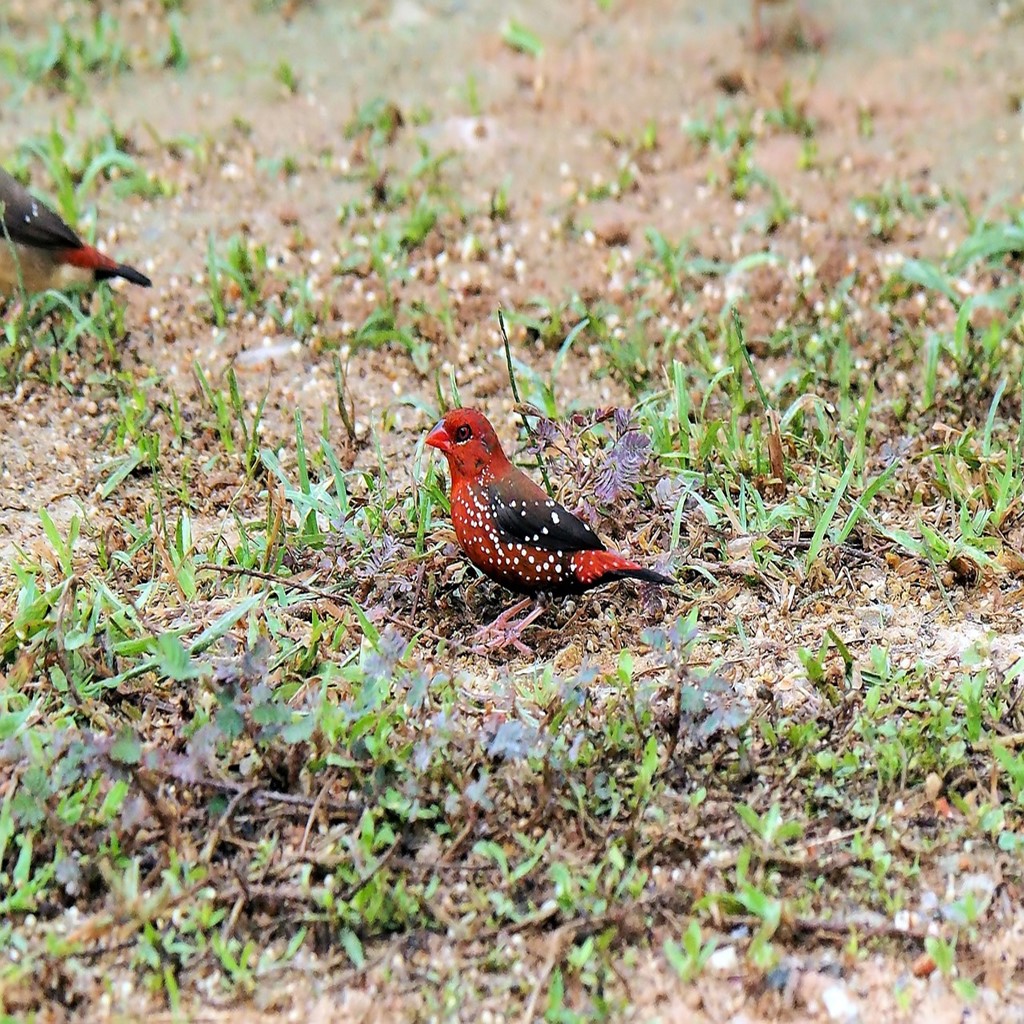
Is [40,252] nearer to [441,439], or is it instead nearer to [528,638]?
[441,439]

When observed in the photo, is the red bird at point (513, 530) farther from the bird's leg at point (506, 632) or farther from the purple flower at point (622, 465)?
the purple flower at point (622, 465)

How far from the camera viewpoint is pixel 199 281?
5648 mm

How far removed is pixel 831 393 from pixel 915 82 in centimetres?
287

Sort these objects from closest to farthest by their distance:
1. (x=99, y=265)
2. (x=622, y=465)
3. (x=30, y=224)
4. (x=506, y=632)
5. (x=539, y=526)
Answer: (x=539, y=526)
(x=506, y=632)
(x=622, y=465)
(x=30, y=224)
(x=99, y=265)

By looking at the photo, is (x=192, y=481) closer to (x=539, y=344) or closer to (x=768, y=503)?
(x=539, y=344)

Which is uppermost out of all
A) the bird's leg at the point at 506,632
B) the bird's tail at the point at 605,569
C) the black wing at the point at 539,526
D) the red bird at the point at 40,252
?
the red bird at the point at 40,252

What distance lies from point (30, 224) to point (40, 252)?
11 centimetres

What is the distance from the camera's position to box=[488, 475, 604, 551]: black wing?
366 centimetres

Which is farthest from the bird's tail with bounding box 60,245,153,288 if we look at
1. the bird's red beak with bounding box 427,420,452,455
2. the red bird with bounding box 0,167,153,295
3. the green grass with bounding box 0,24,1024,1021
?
the bird's red beak with bounding box 427,420,452,455

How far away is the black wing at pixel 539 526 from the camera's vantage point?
3.66 metres

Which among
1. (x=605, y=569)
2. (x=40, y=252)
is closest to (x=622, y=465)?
(x=605, y=569)

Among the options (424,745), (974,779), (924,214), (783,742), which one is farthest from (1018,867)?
(924,214)

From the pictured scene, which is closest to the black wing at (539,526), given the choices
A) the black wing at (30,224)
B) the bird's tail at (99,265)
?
the bird's tail at (99,265)

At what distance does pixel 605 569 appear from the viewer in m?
3.67
